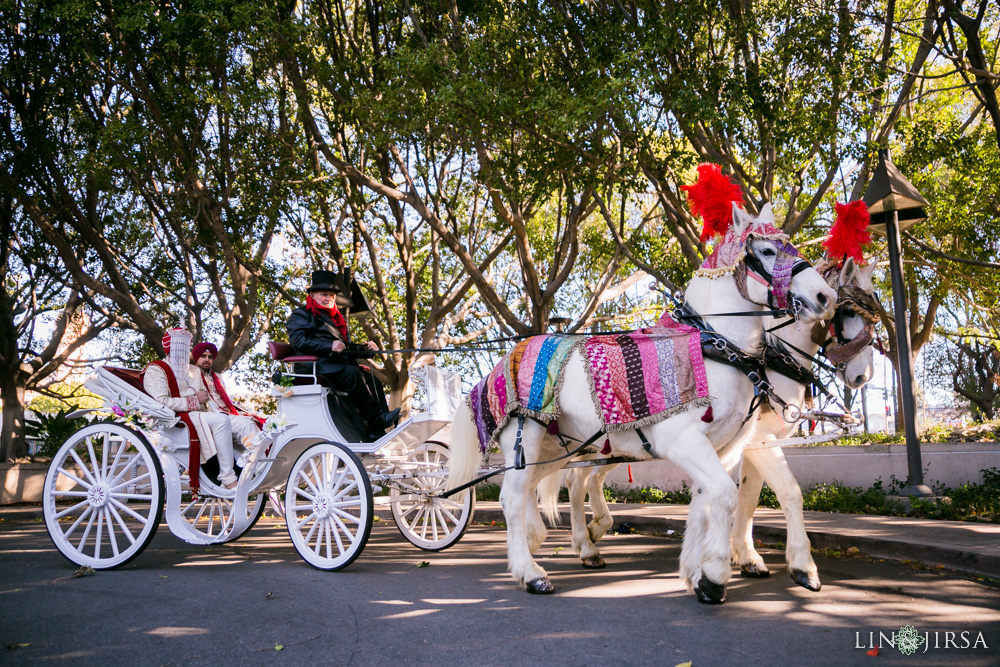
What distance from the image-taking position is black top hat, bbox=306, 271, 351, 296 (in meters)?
7.77

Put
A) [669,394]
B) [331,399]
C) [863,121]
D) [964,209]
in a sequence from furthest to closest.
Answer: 1. [964,209]
2. [863,121]
3. [331,399]
4. [669,394]

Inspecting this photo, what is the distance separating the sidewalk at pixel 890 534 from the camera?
638cm

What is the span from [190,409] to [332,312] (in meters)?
1.67

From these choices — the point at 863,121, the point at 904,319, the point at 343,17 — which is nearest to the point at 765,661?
the point at 904,319

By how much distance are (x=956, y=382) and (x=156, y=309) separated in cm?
2594

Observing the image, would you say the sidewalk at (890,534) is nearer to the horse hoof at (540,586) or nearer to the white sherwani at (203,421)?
the horse hoof at (540,586)

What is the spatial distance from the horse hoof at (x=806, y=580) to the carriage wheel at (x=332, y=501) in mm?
3373

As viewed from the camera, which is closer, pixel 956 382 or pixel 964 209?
pixel 964 209

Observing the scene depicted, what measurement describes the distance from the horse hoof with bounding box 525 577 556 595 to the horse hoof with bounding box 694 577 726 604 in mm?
1132

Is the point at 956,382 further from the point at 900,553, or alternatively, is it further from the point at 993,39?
the point at 900,553

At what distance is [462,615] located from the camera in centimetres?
517

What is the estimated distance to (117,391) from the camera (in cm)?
743

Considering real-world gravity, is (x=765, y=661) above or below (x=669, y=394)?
below

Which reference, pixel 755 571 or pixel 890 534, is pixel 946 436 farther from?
pixel 755 571
